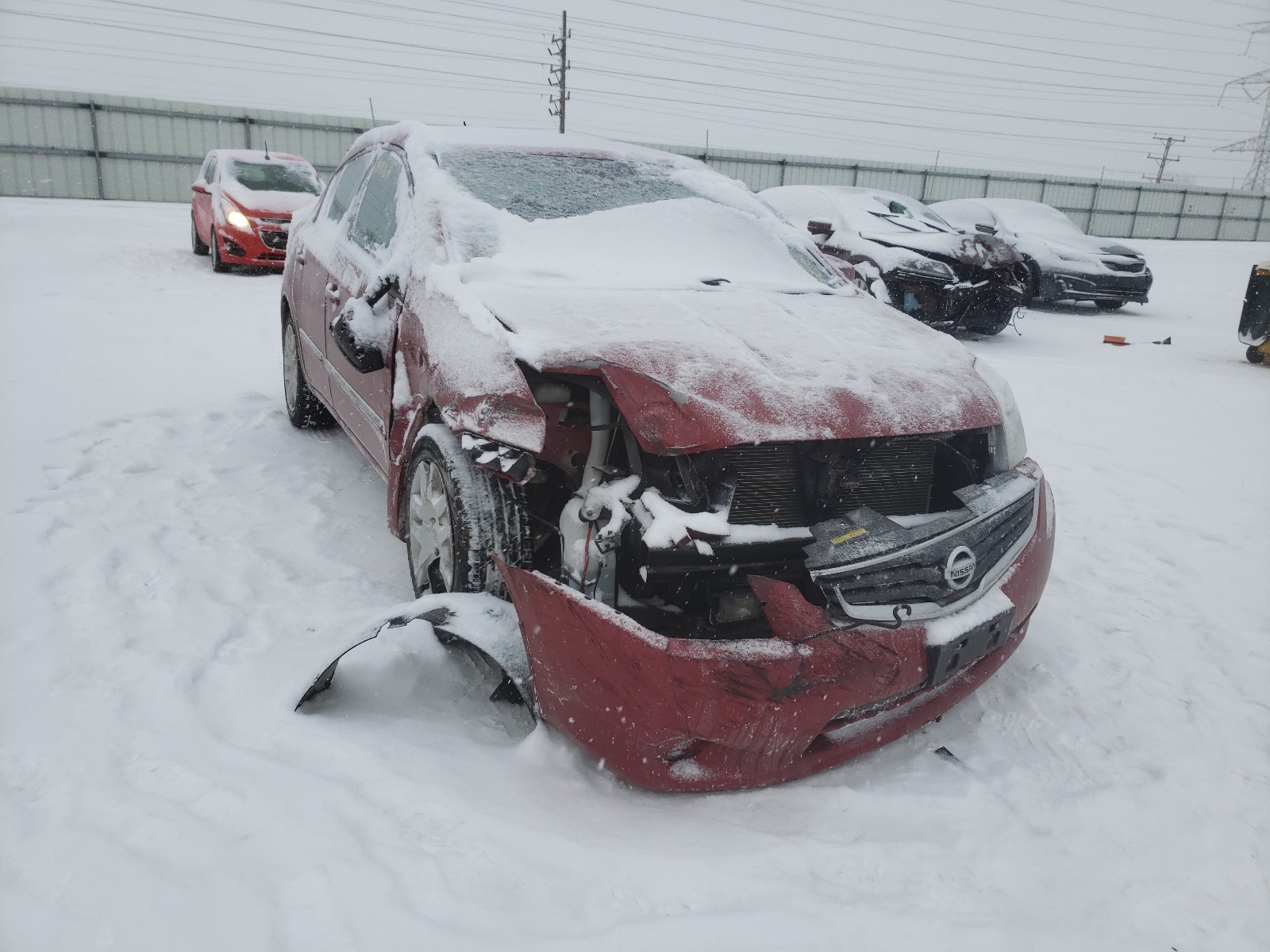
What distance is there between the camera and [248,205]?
9664mm

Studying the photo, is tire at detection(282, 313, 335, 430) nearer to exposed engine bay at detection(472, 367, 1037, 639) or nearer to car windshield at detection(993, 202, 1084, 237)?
exposed engine bay at detection(472, 367, 1037, 639)

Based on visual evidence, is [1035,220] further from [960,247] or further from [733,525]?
[733,525]

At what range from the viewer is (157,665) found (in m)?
2.30

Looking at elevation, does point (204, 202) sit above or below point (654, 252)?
below

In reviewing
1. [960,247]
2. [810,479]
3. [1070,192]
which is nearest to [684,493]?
[810,479]

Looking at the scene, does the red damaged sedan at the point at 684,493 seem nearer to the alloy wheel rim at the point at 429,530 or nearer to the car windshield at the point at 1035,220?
the alloy wheel rim at the point at 429,530

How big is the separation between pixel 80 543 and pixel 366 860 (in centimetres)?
199

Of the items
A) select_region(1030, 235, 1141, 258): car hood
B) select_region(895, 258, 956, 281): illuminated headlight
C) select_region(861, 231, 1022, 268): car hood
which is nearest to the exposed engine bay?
select_region(895, 258, 956, 281): illuminated headlight

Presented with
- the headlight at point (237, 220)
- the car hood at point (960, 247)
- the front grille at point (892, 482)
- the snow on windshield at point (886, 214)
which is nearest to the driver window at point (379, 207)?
the front grille at point (892, 482)

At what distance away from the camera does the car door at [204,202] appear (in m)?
10.1

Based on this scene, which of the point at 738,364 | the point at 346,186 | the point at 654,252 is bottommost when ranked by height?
the point at 738,364

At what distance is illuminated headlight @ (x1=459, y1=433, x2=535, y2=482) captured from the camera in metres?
2.08

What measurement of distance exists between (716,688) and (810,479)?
0.67 m

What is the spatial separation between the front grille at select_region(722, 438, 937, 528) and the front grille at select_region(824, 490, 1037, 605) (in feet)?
0.81
